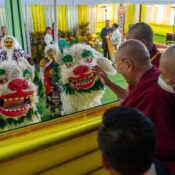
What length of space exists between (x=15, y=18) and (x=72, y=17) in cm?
551

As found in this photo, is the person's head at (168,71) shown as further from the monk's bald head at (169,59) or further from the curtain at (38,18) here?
the curtain at (38,18)

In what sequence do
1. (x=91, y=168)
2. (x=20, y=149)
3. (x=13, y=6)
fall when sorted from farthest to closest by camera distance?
(x=13, y=6) → (x=91, y=168) → (x=20, y=149)

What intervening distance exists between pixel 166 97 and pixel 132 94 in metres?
0.17

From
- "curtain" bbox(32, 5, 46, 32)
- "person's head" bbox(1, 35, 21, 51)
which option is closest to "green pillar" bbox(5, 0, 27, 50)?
"person's head" bbox(1, 35, 21, 51)

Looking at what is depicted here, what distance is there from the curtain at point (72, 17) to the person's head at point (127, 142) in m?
8.84

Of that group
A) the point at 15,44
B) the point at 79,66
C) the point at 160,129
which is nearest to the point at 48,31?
the point at 15,44

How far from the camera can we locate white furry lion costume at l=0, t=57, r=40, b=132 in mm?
1783

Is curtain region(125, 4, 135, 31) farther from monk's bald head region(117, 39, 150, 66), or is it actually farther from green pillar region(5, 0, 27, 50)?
monk's bald head region(117, 39, 150, 66)

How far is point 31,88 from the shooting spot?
187 centimetres

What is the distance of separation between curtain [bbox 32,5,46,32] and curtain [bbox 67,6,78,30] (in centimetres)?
112

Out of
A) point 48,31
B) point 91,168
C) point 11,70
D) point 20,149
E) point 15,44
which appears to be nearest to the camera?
point 20,149

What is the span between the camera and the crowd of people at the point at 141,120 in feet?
2.38

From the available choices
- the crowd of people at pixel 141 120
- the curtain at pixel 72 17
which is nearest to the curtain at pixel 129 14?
the curtain at pixel 72 17

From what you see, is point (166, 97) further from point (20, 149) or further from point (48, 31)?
point (48, 31)
